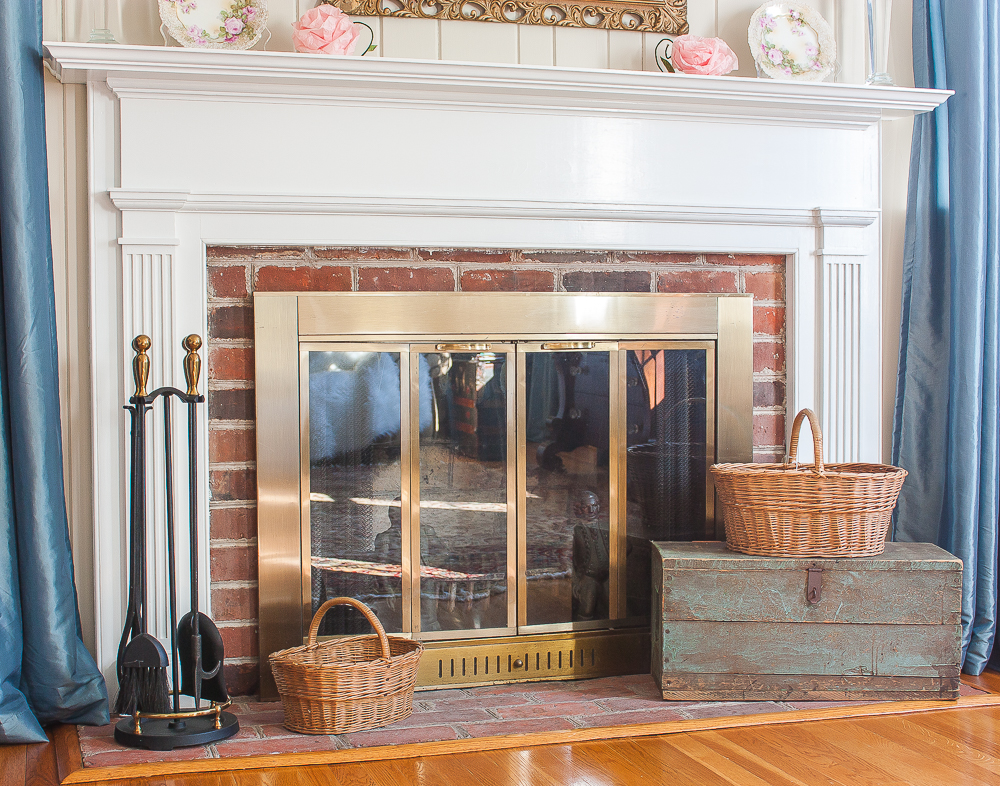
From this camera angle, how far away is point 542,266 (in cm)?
210

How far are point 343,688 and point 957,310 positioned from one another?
1688 millimetres

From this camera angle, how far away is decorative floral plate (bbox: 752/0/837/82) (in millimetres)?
2145

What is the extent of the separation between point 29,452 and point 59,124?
73 centimetres

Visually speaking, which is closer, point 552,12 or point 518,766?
point 518,766

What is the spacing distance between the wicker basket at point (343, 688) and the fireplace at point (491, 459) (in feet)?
0.69

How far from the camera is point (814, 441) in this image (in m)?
1.90

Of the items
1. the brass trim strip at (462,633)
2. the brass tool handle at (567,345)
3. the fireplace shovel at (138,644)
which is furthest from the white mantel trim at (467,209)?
the brass trim strip at (462,633)

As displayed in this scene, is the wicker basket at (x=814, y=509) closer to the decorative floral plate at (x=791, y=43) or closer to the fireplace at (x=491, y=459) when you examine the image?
the fireplace at (x=491, y=459)

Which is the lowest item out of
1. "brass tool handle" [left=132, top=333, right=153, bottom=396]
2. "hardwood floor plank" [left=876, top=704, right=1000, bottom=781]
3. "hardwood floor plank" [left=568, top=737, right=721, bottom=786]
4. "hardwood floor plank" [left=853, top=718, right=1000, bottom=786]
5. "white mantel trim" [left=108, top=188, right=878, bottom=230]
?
"hardwood floor plank" [left=876, top=704, right=1000, bottom=781]

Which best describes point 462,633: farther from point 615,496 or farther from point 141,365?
point 141,365

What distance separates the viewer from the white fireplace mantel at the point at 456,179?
1.91m

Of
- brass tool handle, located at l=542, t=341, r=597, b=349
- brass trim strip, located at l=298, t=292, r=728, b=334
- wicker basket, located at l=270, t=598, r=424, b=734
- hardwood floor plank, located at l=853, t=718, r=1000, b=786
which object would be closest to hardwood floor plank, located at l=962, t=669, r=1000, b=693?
hardwood floor plank, located at l=853, t=718, r=1000, b=786

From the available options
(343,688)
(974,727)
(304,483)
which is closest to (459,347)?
(304,483)

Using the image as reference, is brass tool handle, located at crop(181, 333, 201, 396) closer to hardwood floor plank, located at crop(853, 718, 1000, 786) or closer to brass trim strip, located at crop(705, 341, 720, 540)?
brass trim strip, located at crop(705, 341, 720, 540)
